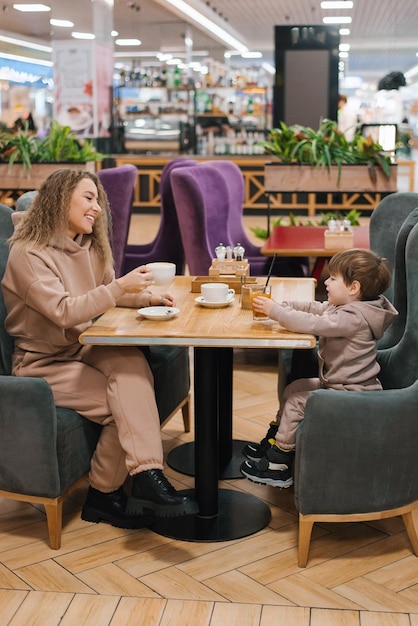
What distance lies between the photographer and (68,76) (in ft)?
38.4

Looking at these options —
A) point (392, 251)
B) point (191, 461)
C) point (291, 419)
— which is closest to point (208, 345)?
point (291, 419)

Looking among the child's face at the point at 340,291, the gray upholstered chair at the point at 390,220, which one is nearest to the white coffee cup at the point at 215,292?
the child's face at the point at 340,291

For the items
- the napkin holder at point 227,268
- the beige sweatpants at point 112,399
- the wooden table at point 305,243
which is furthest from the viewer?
the wooden table at point 305,243

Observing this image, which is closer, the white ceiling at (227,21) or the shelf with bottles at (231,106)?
the white ceiling at (227,21)

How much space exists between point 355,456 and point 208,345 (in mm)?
556

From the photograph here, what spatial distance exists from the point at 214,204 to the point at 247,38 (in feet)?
57.1

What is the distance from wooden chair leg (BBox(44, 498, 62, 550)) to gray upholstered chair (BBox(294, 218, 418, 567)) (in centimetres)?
75

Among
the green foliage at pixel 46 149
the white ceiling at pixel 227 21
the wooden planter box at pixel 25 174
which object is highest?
the white ceiling at pixel 227 21

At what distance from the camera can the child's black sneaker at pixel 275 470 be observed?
283 centimetres

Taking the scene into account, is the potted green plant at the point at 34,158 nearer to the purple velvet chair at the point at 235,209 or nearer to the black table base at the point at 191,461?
the purple velvet chair at the point at 235,209

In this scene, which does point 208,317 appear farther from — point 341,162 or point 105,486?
point 341,162

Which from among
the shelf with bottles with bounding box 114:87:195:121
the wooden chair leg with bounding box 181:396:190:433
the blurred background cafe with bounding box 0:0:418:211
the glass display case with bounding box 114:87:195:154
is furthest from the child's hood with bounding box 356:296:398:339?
the shelf with bottles with bounding box 114:87:195:121

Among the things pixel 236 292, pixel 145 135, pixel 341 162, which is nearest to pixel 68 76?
pixel 145 135

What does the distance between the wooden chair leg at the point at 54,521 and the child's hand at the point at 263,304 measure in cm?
87
